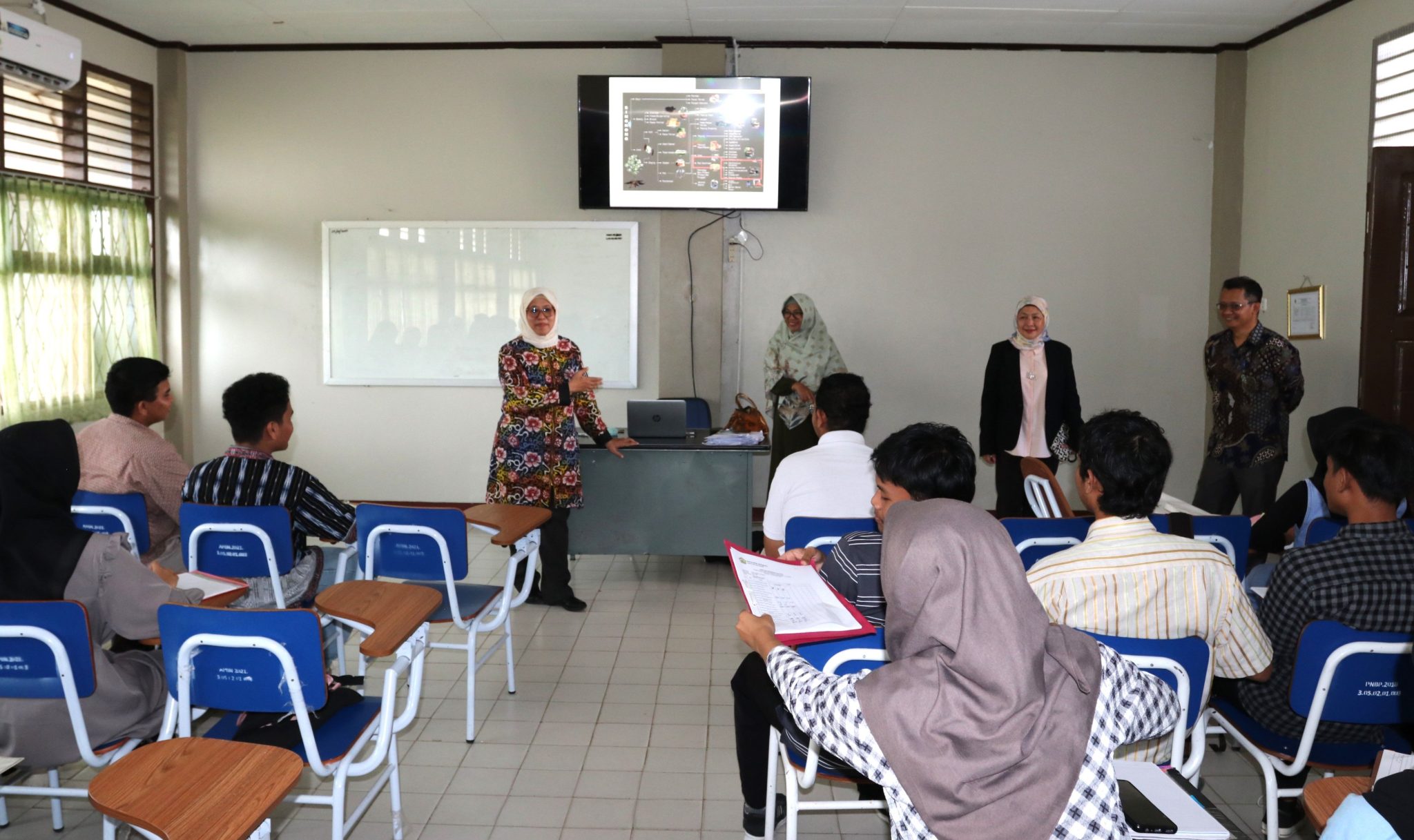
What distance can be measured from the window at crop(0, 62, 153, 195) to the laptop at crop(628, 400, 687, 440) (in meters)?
3.38

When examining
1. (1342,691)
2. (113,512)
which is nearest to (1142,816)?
(1342,691)

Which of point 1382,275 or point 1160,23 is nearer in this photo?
point 1382,275

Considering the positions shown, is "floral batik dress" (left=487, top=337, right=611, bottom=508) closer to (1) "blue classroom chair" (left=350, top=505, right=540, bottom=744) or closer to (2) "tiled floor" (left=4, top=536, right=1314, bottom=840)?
(2) "tiled floor" (left=4, top=536, right=1314, bottom=840)

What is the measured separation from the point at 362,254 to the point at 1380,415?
578 centimetres

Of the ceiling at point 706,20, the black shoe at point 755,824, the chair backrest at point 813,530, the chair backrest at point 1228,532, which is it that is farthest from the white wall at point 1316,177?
the black shoe at point 755,824

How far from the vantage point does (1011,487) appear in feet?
17.1

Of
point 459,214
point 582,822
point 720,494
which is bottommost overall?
point 582,822

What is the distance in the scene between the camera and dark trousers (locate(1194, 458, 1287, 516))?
4.22 m

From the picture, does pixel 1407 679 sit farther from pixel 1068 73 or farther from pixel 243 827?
pixel 1068 73

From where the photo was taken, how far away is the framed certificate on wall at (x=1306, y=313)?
209 inches

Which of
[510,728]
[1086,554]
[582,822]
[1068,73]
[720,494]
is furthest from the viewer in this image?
[1068,73]

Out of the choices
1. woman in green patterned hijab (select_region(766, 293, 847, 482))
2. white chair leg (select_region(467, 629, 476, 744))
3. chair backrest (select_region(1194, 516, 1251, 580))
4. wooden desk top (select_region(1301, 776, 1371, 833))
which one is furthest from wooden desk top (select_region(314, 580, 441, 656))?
woman in green patterned hijab (select_region(766, 293, 847, 482))

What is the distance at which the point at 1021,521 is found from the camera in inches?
112

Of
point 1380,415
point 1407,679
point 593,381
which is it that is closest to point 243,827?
point 1407,679
